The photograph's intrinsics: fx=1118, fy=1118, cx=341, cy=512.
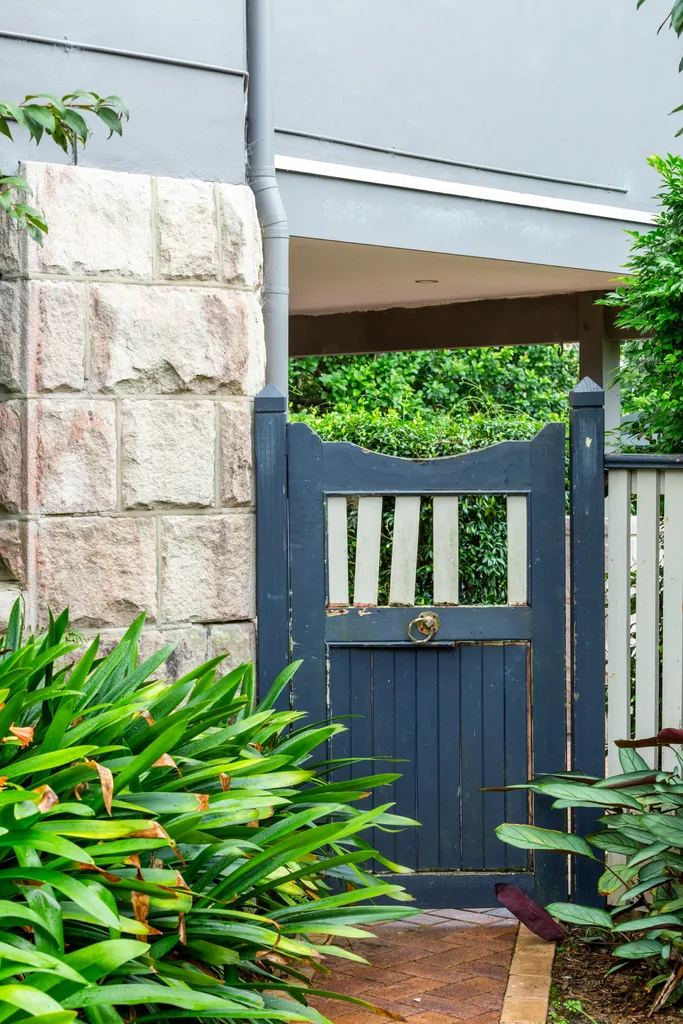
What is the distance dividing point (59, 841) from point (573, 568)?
2310mm


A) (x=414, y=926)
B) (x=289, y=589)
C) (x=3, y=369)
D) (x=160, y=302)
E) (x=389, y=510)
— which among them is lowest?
(x=414, y=926)

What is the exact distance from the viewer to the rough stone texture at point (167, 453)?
389 centimetres

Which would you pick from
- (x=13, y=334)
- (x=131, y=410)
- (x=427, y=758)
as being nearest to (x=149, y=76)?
(x=13, y=334)

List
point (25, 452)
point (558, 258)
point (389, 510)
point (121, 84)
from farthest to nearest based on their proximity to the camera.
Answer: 1. point (558, 258)
2. point (389, 510)
3. point (121, 84)
4. point (25, 452)

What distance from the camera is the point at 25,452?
377 cm

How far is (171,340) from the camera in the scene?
3943 mm

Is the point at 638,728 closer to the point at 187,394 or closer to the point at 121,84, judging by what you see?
the point at 187,394

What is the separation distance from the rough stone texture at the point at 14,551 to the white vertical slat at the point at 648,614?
7.09ft

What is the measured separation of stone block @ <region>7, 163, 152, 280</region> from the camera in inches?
149

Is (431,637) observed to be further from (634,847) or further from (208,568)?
(634,847)

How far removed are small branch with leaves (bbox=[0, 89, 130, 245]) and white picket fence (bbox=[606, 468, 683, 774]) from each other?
7.05 ft

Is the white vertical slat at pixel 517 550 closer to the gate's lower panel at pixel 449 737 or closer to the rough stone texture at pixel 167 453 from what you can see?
the gate's lower panel at pixel 449 737

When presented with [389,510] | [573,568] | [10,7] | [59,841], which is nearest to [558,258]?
[389,510]

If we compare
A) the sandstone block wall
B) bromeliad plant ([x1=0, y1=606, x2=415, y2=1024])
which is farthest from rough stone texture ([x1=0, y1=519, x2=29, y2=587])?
bromeliad plant ([x1=0, y1=606, x2=415, y2=1024])
